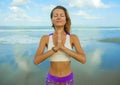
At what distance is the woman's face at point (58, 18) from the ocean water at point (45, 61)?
1.56 meters

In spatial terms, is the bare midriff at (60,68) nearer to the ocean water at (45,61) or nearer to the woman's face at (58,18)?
the woman's face at (58,18)

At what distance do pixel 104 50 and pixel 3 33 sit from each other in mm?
1268

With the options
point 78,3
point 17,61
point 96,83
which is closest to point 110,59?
point 96,83

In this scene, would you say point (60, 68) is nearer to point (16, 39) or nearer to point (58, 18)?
point (58, 18)

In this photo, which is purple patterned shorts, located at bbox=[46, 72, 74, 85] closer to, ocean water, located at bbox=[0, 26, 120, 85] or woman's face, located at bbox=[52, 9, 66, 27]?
woman's face, located at bbox=[52, 9, 66, 27]

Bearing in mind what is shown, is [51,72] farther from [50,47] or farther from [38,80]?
[38,80]

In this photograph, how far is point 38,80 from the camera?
2877mm

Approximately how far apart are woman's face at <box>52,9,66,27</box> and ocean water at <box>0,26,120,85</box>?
156cm

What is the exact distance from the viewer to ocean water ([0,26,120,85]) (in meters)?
2.90

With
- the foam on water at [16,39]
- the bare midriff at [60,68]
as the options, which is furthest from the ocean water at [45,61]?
the bare midriff at [60,68]

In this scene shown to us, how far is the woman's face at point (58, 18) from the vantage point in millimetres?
1324

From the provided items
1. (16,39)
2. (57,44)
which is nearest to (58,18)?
(57,44)

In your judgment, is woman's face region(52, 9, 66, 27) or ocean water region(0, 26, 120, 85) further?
ocean water region(0, 26, 120, 85)

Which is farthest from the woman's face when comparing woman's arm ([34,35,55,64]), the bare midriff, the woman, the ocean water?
the ocean water
